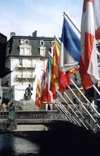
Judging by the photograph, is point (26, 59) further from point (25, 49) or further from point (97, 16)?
point (97, 16)

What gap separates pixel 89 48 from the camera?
12078mm

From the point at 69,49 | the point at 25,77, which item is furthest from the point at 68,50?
the point at 25,77

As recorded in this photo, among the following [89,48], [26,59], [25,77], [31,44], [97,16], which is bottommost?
[89,48]

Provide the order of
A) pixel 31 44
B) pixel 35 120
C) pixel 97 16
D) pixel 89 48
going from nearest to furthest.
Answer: pixel 97 16 → pixel 89 48 → pixel 35 120 → pixel 31 44

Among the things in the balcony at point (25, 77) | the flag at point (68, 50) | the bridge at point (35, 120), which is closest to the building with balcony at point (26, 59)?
the balcony at point (25, 77)

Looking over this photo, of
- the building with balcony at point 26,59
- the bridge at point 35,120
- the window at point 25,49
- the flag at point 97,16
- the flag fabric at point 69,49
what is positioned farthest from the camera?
the window at point 25,49

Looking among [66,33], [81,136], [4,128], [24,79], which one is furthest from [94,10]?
[24,79]

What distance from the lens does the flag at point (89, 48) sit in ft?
39.2

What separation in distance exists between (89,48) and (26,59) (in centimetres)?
7628

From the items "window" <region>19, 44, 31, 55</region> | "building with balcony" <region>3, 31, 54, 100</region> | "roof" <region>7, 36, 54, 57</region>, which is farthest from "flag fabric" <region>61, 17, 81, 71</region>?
"window" <region>19, 44, 31, 55</region>

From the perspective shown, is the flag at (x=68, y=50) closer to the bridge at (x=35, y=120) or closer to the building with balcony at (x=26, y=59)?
the bridge at (x=35, y=120)

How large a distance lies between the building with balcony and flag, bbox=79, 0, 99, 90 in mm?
73224

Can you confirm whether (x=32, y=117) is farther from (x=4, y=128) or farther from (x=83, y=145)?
(x=83, y=145)

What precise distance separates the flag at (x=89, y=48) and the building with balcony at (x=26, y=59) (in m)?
73.2
